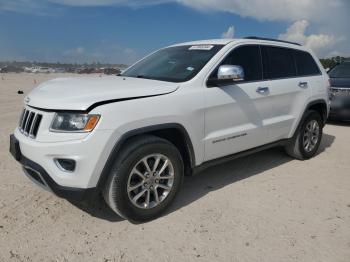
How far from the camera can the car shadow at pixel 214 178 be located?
409 centimetres

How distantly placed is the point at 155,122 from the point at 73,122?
0.78 metres

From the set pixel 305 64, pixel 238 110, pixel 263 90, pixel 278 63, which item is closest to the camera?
pixel 238 110

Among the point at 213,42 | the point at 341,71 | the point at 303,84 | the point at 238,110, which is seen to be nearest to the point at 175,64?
the point at 213,42

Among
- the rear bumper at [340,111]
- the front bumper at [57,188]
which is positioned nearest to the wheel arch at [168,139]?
the front bumper at [57,188]

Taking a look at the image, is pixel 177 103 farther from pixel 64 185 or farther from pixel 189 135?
pixel 64 185

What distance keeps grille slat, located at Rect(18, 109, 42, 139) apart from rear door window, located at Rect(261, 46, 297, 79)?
2966 millimetres

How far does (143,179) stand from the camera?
3699 mm

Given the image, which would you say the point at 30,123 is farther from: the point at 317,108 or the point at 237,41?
the point at 317,108

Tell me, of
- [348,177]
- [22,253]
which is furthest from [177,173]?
[348,177]

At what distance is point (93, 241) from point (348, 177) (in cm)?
368

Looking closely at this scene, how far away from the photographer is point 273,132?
5152 millimetres

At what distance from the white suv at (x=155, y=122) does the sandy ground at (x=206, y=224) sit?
13.2 inches

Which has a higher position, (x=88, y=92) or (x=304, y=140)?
(x=88, y=92)

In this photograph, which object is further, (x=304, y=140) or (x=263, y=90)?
(x=304, y=140)
